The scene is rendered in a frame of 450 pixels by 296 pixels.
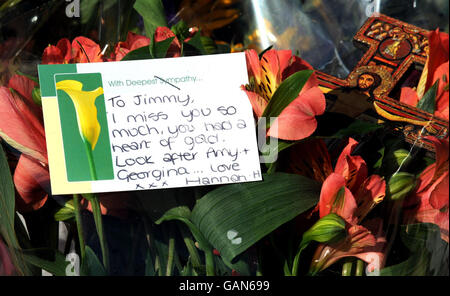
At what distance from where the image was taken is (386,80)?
0.61 meters

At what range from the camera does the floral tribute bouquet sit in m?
0.54

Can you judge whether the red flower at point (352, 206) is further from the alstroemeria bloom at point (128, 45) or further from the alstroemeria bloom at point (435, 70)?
the alstroemeria bloom at point (128, 45)

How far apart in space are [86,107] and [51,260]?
17 centimetres

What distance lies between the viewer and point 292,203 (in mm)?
535

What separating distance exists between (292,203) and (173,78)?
16cm

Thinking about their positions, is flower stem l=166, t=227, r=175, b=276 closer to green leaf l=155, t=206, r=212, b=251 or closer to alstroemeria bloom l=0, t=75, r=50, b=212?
green leaf l=155, t=206, r=212, b=251

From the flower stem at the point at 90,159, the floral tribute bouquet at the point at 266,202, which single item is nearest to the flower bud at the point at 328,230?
the floral tribute bouquet at the point at 266,202

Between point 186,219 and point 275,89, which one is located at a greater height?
point 275,89

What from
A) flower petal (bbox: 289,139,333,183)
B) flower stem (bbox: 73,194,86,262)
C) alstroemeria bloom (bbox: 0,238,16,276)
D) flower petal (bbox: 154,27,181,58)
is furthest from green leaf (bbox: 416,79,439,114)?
alstroemeria bloom (bbox: 0,238,16,276)

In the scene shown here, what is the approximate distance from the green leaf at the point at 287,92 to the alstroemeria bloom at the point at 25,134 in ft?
0.73

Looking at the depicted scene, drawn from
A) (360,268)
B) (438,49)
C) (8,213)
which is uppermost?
(438,49)

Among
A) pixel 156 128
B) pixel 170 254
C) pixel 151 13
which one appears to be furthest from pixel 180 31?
pixel 170 254

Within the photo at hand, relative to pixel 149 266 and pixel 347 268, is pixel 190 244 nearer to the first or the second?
pixel 149 266

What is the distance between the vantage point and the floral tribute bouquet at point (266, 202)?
21.3 inches
